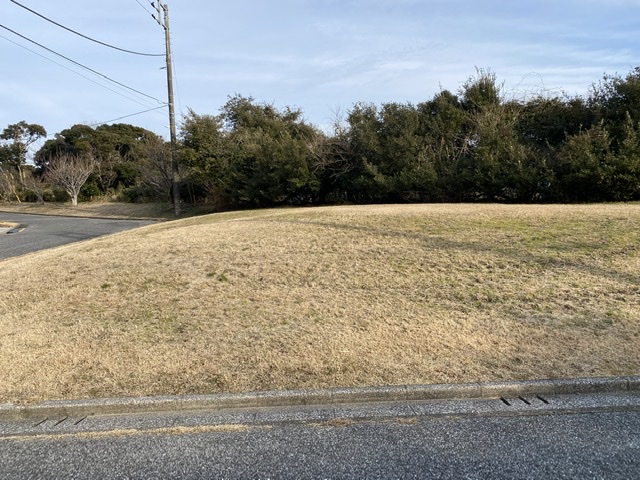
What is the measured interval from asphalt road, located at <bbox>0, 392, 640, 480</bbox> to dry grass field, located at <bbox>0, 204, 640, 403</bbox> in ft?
1.21

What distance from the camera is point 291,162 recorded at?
21.6m

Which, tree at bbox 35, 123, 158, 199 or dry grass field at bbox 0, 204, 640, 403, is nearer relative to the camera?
dry grass field at bbox 0, 204, 640, 403

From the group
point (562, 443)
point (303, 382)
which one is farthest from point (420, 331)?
A: point (562, 443)

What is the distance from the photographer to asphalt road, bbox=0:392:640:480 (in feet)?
8.55

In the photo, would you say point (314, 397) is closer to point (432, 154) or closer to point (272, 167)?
point (432, 154)

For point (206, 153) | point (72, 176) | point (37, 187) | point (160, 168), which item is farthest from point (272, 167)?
point (37, 187)

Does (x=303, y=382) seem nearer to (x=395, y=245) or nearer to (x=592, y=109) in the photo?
(x=395, y=245)

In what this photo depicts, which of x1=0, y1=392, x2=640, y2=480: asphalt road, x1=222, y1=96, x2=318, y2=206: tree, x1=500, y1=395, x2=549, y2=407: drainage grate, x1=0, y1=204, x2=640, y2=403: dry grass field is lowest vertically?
x1=500, y1=395, x2=549, y2=407: drainage grate

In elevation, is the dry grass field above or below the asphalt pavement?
above

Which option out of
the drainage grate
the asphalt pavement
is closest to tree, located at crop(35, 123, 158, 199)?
the asphalt pavement

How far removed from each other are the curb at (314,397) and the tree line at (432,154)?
1383 centimetres

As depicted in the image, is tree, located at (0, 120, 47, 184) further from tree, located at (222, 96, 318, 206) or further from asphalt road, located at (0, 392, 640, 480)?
asphalt road, located at (0, 392, 640, 480)

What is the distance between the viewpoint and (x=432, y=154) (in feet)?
62.5

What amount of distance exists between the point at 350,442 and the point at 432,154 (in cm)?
1754
